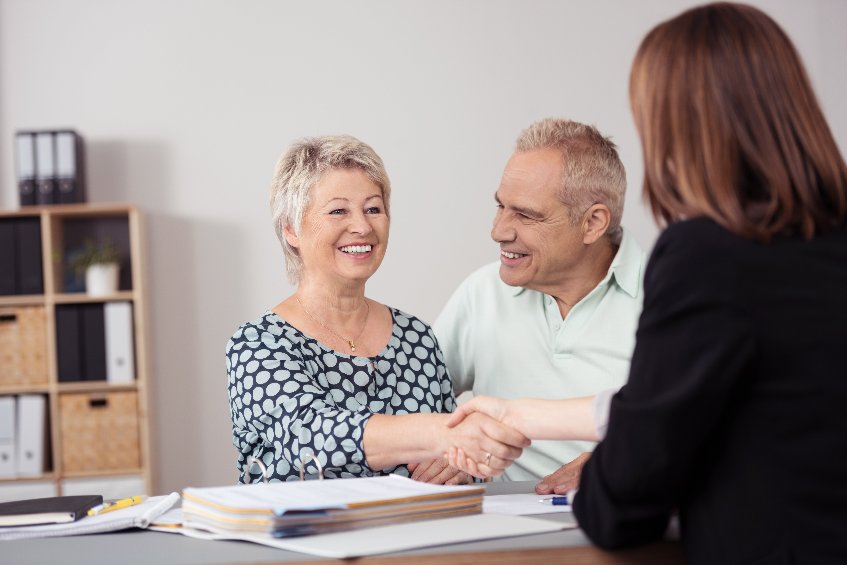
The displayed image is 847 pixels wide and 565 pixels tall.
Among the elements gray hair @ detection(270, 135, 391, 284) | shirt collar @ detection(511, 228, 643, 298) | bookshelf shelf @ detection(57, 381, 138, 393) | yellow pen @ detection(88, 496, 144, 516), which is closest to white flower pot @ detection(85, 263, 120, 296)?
bookshelf shelf @ detection(57, 381, 138, 393)

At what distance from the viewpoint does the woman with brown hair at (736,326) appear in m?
1.05

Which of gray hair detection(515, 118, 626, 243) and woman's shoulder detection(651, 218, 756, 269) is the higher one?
gray hair detection(515, 118, 626, 243)

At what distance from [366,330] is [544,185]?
0.64m

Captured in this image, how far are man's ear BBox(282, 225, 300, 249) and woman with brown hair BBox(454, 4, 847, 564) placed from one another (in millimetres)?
1117

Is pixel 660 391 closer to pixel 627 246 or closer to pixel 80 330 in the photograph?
pixel 627 246

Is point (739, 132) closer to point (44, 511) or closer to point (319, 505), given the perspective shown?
point (319, 505)

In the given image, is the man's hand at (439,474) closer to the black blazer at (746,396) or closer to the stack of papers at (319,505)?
the stack of papers at (319,505)

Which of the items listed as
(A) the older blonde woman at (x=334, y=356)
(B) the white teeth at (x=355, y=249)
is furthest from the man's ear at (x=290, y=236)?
(B) the white teeth at (x=355, y=249)

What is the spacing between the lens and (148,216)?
461 centimetres

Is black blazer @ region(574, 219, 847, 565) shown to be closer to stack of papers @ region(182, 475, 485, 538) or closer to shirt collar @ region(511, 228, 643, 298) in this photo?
stack of papers @ region(182, 475, 485, 538)

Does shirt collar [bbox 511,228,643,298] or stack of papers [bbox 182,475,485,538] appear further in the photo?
shirt collar [bbox 511,228,643,298]

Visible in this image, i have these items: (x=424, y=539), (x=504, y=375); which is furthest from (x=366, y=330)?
(x=424, y=539)

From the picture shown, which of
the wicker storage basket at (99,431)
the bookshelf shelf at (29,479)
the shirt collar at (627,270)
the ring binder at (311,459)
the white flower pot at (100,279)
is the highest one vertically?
the white flower pot at (100,279)

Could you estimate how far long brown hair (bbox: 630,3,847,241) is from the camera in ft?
3.72
